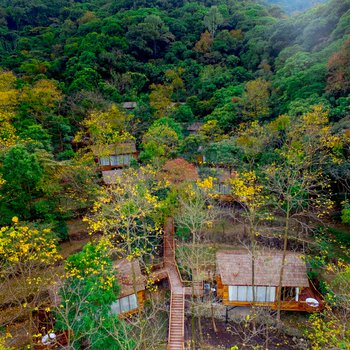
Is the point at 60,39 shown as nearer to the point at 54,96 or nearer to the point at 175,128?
the point at 54,96

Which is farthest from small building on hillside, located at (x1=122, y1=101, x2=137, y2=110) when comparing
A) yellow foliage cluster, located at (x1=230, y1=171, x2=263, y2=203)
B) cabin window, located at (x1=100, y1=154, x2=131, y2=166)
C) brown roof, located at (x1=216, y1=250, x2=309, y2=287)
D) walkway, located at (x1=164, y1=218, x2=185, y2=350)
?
brown roof, located at (x1=216, y1=250, x2=309, y2=287)

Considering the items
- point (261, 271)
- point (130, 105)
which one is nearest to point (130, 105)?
point (130, 105)

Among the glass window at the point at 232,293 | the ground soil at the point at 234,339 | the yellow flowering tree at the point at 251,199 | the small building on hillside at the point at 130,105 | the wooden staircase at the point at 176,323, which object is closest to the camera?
the yellow flowering tree at the point at 251,199

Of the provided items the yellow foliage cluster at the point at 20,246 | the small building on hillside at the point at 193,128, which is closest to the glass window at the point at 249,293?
the yellow foliage cluster at the point at 20,246

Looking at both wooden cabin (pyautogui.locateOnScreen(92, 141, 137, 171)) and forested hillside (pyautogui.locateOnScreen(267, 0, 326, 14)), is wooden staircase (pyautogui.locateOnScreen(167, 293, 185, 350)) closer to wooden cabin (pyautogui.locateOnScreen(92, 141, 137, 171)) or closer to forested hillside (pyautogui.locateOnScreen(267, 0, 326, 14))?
wooden cabin (pyautogui.locateOnScreen(92, 141, 137, 171))

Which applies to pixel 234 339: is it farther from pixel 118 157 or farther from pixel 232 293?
pixel 118 157

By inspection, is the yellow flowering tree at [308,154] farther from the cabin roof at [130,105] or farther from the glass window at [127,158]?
the cabin roof at [130,105]

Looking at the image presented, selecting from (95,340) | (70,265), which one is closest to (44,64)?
(70,265)
